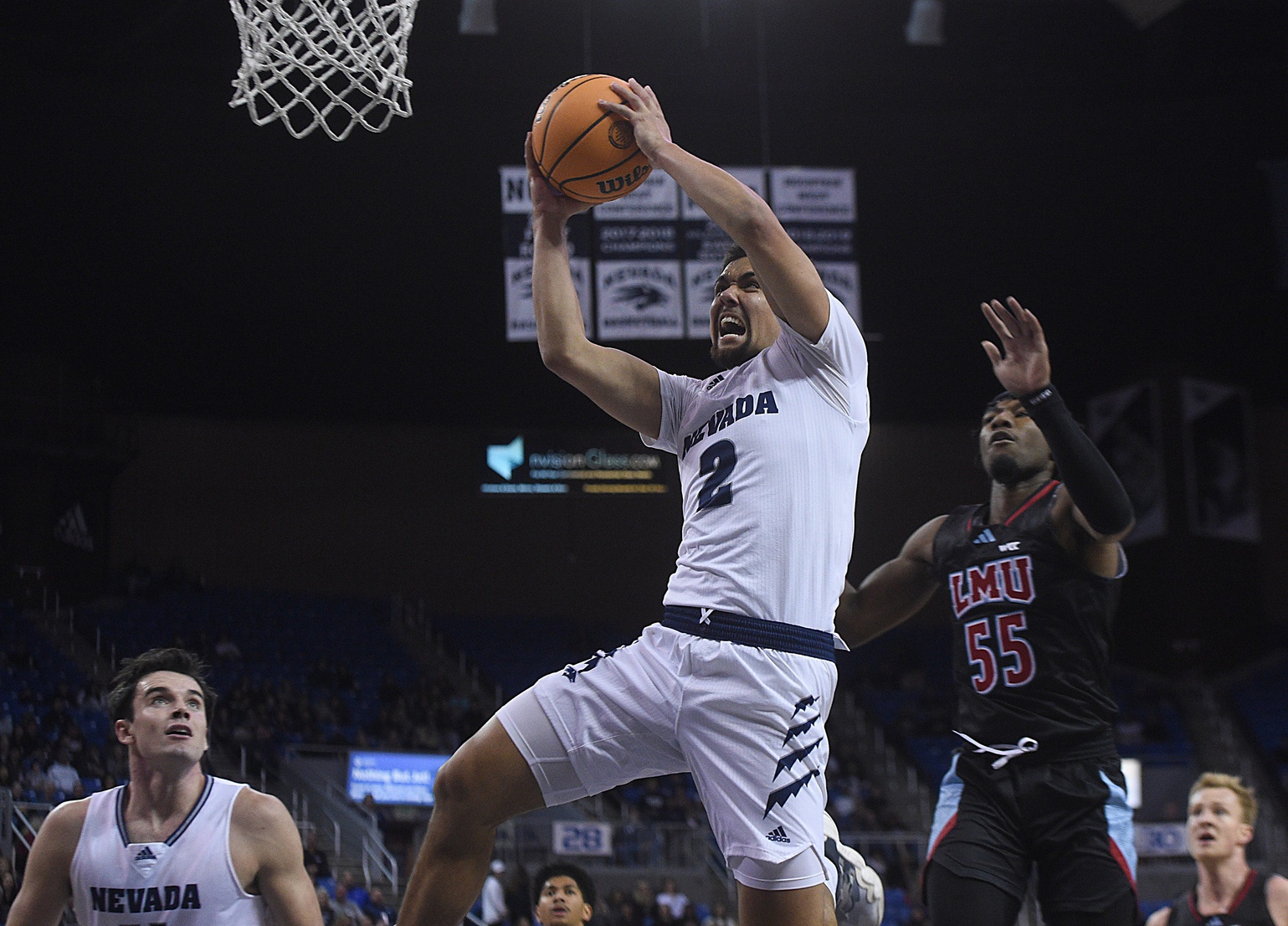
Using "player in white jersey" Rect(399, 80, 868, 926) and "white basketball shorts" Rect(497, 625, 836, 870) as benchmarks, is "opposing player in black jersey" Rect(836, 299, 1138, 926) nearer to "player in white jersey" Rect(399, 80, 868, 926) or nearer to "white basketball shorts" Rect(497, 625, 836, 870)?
"player in white jersey" Rect(399, 80, 868, 926)

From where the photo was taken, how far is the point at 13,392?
1920 cm

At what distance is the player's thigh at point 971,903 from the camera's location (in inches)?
150

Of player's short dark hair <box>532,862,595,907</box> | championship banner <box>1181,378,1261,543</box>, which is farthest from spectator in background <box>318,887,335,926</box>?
championship banner <box>1181,378,1261,543</box>

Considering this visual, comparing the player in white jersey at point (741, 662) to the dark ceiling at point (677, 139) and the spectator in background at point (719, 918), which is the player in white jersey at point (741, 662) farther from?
the dark ceiling at point (677, 139)

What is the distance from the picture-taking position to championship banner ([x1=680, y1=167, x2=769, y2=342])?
1346cm

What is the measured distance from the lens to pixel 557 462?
21.7 m

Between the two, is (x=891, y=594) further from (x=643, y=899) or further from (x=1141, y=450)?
(x=1141, y=450)

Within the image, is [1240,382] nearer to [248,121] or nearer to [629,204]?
[629,204]

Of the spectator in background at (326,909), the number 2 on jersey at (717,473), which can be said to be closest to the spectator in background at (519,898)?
the spectator in background at (326,909)

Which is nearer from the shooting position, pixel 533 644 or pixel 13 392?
pixel 13 392

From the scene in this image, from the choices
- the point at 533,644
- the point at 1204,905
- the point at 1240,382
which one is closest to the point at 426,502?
the point at 533,644

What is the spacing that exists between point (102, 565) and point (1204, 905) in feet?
59.5

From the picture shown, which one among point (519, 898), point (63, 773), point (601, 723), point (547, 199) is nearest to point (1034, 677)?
point (601, 723)

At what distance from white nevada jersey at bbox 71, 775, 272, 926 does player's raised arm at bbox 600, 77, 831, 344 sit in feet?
7.23
